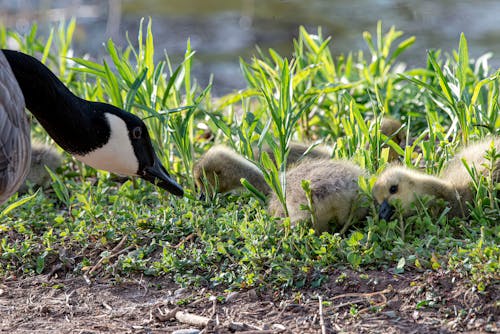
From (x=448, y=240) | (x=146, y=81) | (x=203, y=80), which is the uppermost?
(x=146, y=81)

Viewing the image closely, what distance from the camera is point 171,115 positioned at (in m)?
5.41

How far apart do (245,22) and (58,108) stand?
814cm

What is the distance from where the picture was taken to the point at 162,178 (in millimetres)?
5094

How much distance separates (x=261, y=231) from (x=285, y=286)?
444 mm

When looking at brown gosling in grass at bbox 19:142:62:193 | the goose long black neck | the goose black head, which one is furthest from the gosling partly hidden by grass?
brown gosling in grass at bbox 19:142:62:193

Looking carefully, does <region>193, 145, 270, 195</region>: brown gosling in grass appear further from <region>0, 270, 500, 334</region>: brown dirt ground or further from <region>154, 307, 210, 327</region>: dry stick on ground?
<region>154, 307, 210, 327</region>: dry stick on ground

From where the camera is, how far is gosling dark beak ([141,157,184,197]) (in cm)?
509

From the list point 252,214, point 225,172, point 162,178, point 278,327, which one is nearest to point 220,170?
point 225,172

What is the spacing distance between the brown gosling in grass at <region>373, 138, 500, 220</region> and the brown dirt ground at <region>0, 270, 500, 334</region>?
50cm

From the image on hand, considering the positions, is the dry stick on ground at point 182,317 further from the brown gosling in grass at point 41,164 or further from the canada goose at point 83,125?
the brown gosling in grass at point 41,164

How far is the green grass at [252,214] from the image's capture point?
4.27 m

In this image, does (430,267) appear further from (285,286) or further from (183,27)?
(183,27)

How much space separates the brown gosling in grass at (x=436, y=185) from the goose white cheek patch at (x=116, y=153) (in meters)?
1.52

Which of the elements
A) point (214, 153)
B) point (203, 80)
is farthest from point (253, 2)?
point (214, 153)
